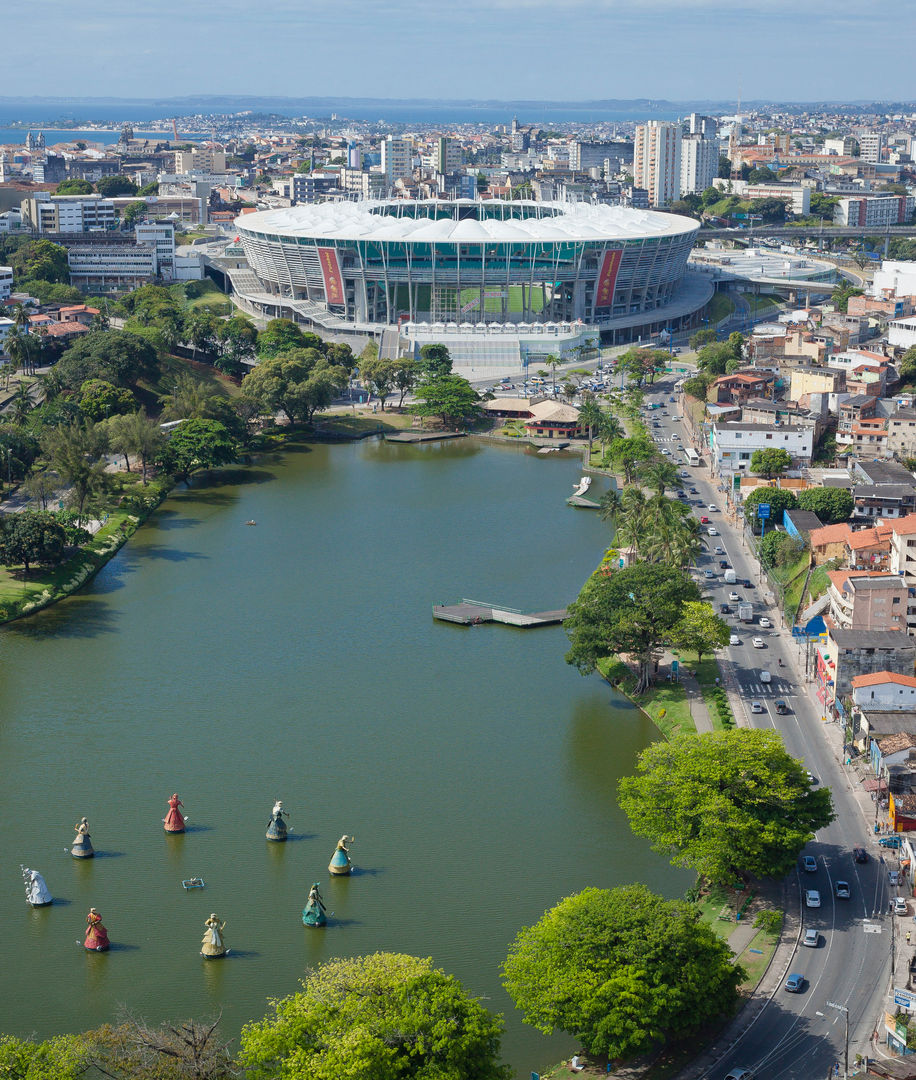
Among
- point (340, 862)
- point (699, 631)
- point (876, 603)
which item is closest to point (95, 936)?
point (340, 862)

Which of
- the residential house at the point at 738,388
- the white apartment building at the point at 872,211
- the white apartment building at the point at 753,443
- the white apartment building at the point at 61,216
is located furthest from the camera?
the white apartment building at the point at 872,211

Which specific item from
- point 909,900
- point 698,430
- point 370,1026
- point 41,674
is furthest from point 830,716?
point 698,430

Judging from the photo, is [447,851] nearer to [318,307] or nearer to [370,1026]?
[370,1026]

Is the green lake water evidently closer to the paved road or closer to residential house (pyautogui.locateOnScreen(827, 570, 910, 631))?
the paved road

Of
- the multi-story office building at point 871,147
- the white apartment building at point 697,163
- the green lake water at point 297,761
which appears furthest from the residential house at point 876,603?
the multi-story office building at point 871,147

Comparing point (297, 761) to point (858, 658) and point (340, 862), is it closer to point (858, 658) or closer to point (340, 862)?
point (340, 862)

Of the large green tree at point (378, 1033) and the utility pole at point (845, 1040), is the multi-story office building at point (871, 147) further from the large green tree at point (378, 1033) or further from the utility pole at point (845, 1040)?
the large green tree at point (378, 1033)

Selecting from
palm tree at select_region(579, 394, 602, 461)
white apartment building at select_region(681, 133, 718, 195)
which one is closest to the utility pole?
palm tree at select_region(579, 394, 602, 461)
